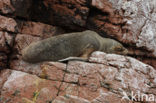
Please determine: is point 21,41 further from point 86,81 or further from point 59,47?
point 86,81

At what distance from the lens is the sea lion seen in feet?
13.9

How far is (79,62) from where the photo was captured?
3.87m

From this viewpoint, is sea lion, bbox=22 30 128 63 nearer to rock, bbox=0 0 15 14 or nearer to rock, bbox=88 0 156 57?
rock, bbox=88 0 156 57

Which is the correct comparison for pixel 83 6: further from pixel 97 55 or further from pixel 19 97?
pixel 19 97

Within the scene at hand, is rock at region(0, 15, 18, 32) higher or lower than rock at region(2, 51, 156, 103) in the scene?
higher

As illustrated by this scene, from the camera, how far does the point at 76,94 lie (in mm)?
3293

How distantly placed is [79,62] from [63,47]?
78 centimetres

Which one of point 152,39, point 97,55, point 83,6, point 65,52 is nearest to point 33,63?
point 65,52

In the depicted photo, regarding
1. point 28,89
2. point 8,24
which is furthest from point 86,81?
point 8,24

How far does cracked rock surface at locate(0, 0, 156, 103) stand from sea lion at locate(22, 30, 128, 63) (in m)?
0.23

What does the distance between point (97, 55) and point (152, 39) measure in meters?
2.44

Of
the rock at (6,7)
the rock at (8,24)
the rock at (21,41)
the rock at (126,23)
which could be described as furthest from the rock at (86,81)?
the rock at (126,23)

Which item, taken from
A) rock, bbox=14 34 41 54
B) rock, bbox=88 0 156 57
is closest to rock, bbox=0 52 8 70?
rock, bbox=14 34 41 54

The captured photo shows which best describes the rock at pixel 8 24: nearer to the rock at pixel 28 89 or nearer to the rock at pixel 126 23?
the rock at pixel 28 89
